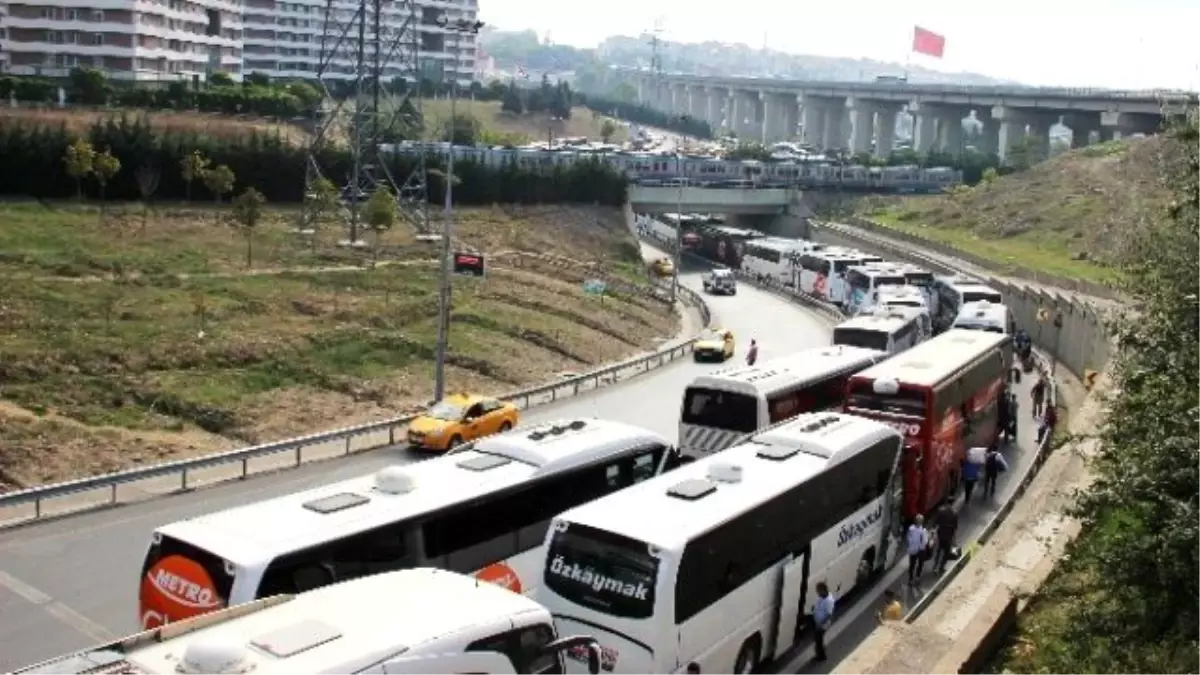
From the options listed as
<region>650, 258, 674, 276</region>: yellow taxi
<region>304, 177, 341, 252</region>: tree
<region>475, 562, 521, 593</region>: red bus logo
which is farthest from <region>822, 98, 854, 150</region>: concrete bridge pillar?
<region>475, 562, 521, 593</region>: red bus logo

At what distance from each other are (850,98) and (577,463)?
14569cm

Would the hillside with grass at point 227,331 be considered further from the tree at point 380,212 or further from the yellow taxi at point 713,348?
the yellow taxi at point 713,348

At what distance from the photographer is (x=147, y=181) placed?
50.9 meters

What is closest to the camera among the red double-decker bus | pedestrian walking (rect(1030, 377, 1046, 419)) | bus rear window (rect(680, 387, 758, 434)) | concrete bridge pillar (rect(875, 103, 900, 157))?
the red double-decker bus

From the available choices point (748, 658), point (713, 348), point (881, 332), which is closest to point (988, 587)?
point (748, 658)

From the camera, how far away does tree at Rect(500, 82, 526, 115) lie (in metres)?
138

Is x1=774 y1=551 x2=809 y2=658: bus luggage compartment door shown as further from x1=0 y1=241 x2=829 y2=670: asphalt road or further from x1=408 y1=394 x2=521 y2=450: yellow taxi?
x1=408 y1=394 x2=521 y2=450: yellow taxi

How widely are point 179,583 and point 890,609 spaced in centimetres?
899

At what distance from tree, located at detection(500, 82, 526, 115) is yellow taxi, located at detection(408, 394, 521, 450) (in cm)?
11271

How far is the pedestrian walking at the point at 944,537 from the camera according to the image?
19.3 meters

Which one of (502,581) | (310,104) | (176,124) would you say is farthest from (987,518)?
(310,104)

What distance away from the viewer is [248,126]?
6794cm

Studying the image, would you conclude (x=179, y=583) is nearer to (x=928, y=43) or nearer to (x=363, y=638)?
(x=363, y=638)

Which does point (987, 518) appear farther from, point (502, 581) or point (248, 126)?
point (248, 126)
